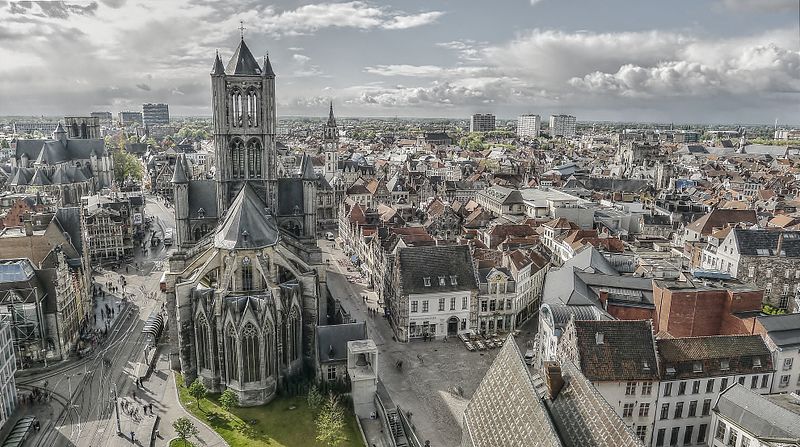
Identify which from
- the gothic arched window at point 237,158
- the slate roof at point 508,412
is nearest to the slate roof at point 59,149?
the gothic arched window at point 237,158

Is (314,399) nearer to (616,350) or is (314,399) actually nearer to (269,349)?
(269,349)

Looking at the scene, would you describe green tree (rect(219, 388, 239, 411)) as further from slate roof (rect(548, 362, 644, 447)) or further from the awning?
slate roof (rect(548, 362, 644, 447))

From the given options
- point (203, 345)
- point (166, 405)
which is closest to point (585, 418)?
point (203, 345)

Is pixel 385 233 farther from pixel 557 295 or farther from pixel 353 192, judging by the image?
pixel 353 192

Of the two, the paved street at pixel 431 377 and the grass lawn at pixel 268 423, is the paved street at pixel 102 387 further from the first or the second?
the paved street at pixel 431 377

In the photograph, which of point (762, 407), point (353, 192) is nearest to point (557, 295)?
point (762, 407)

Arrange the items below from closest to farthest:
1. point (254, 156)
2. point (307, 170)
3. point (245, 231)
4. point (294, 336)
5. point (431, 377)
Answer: point (245, 231)
point (294, 336)
point (431, 377)
point (254, 156)
point (307, 170)
